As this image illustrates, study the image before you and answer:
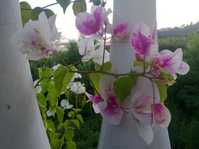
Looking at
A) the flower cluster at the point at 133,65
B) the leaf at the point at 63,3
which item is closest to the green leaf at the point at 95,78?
the flower cluster at the point at 133,65

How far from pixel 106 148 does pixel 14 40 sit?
20 cm

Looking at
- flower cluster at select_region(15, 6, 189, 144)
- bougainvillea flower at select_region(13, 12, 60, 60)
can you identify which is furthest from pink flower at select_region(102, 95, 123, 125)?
bougainvillea flower at select_region(13, 12, 60, 60)

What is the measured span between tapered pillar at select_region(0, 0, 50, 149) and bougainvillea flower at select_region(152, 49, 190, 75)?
0.18 meters

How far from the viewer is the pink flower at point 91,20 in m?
0.53

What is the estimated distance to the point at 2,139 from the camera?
50cm

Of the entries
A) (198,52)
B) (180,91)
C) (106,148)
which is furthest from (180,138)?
(106,148)

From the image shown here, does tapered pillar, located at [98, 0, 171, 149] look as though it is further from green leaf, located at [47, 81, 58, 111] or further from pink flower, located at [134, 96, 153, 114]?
green leaf, located at [47, 81, 58, 111]

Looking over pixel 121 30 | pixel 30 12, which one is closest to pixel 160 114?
pixel 121 30

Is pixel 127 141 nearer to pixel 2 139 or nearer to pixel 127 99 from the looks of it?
pixel 127 99

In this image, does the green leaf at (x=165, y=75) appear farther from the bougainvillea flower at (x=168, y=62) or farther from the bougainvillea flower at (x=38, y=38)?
the bougainvillea flower at (x=38, y=38)

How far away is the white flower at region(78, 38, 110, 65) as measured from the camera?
58 centimetres

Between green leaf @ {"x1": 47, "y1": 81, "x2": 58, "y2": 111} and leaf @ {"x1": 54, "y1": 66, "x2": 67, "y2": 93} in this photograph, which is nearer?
leaf @ {"x1": 54, "y1": 66, "x2": 67, "y2": 93}

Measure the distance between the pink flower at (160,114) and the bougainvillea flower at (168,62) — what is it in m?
0.05

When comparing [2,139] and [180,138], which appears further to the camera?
[180,138]
